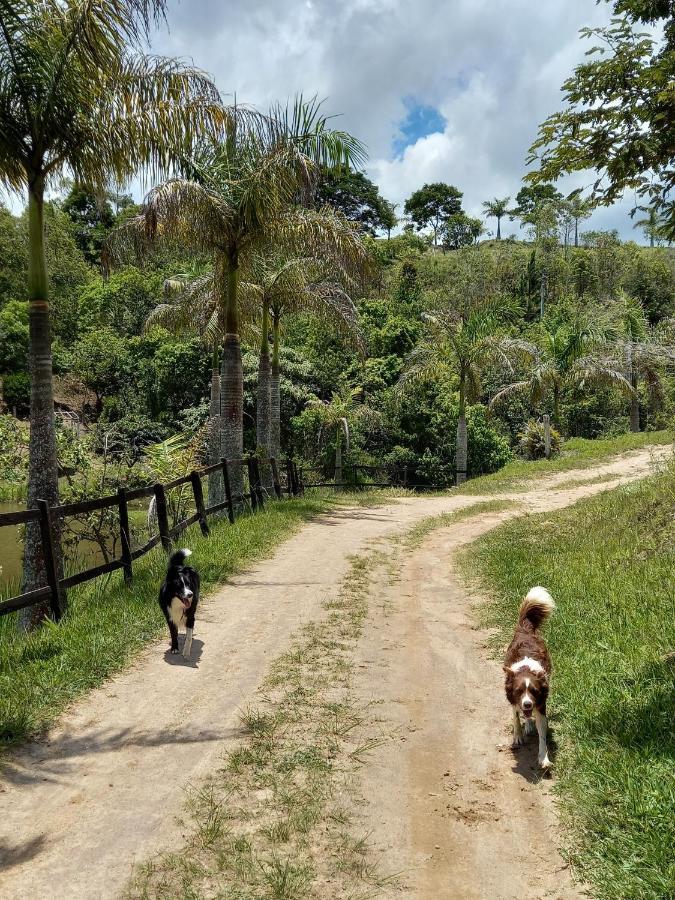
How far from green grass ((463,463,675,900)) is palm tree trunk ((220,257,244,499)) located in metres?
5.97

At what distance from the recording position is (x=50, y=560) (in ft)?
23.3

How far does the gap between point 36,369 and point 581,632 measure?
273 inches

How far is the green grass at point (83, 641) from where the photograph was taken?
5219 millimetres

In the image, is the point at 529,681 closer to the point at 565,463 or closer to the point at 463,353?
the point at 463,353

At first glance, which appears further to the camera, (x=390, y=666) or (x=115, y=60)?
(x=115, y=60)

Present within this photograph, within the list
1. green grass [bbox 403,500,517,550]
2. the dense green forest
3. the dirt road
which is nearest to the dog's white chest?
the dirt road

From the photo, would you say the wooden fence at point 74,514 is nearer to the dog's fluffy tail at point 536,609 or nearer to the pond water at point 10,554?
the dog's fluffy tail at point 536,609

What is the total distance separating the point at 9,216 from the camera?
3588cm

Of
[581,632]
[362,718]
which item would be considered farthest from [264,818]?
[581,632]

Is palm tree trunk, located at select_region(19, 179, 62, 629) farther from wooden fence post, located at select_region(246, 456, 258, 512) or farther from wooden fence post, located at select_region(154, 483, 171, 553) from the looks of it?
wooden fence post, located at select_region(246, 456, 258, 512)

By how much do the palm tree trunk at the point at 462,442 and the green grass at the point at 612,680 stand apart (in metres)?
15.3

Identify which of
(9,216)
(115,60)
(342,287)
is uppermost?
(9,216)

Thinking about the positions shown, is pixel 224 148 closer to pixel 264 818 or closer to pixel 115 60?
pixel 115 60

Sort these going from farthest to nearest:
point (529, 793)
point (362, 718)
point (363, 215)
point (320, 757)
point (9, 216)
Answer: point (363, 215)
point (9, 216)
point (362, 718)
point (320, 757)
point (529, 793)
